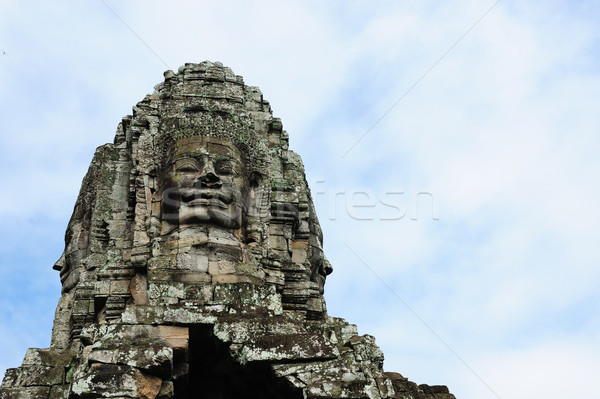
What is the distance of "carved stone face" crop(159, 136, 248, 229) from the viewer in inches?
433

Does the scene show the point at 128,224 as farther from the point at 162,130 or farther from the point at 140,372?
the point at 140,372

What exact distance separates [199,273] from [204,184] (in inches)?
61.1

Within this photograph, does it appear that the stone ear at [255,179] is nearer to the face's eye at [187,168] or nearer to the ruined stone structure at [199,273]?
the ruined stone structure at [199,273]

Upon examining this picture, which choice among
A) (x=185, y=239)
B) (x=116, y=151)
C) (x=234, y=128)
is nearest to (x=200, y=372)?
(x=185, y=239)

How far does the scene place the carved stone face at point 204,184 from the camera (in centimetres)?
1101

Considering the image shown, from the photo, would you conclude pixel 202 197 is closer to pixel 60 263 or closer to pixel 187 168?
pixel 187 168

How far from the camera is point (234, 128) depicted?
12.3m

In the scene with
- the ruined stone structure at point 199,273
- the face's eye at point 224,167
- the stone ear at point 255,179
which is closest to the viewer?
the ruined stone structure at point 199,273

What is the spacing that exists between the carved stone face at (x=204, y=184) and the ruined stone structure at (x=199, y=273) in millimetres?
23

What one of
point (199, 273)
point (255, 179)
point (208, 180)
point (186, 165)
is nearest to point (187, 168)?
point (186, 165)

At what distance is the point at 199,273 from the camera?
10.4 metres

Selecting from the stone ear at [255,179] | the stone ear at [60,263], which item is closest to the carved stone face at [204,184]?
the stone ear at [255,179]

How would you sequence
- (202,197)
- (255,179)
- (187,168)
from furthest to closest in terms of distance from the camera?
(255,179) → (187,168) → (202,197)

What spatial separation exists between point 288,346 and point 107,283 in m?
3.75
